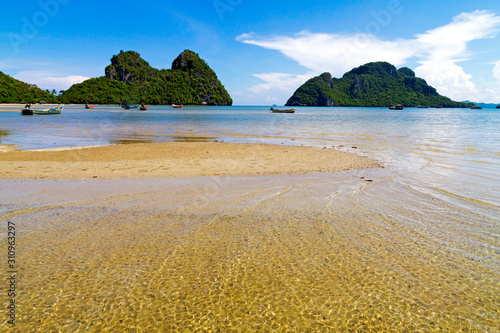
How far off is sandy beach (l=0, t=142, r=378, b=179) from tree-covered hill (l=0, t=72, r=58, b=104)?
16697 centimetres

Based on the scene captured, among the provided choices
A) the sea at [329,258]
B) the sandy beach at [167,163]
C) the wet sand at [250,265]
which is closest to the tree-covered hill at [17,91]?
the sandy beach at [167,163]

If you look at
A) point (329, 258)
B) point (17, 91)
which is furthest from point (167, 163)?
point (17, 91)

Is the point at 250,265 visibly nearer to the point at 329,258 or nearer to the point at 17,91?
the point at 329,258

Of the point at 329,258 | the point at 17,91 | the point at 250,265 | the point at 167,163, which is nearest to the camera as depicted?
the point at 250,265

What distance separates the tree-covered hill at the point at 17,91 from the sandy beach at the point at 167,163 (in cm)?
16697

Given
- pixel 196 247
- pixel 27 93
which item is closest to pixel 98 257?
pixel 196 247

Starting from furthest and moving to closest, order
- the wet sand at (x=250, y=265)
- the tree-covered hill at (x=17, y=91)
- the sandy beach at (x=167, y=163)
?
the tree-covered hill at (x=17, y=91) < the sandy beach at (x=167, y=163) < the wet sand at (x=250, y=265)

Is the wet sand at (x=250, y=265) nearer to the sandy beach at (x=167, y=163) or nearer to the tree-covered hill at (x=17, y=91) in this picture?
the sandy beach at (x=167, y=163)

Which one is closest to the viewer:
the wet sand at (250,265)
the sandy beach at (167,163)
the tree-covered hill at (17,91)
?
the wet sand at (250,265)

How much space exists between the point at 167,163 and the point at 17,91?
7256 inches

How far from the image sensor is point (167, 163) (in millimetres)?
12875

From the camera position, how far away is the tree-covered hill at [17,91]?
5394 inches

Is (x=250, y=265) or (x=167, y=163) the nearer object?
(x=250, y=265)

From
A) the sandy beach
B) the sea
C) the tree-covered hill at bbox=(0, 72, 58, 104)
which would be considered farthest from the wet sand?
the tree-covered hill at bbox=(0, 72, 58, 104)
